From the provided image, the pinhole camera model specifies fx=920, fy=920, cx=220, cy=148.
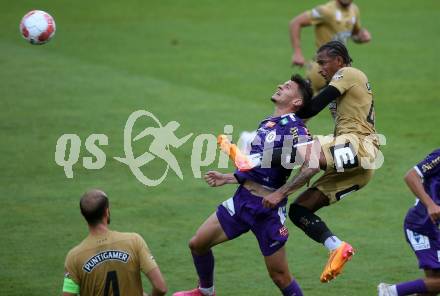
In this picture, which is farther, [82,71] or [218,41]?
[218,41]

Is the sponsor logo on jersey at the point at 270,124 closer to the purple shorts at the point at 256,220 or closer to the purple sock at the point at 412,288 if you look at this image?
the purple shorts at the point at 256,220

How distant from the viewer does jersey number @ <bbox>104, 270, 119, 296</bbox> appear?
7395mm

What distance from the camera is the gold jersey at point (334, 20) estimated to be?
17.2 metres

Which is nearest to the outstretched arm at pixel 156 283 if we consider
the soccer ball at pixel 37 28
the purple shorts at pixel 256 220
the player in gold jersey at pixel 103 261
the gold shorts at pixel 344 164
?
the player in gold jersey at pixel 103 261

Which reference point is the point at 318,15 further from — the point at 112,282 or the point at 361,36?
the point at 112,282

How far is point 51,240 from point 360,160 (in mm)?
4546

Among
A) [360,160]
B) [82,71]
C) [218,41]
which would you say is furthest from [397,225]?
[218,41]

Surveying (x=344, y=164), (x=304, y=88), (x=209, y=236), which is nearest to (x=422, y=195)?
(x=344, y=164)

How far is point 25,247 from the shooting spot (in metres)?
11.7

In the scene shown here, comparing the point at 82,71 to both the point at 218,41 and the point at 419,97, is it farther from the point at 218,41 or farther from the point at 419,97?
the point at 419,97

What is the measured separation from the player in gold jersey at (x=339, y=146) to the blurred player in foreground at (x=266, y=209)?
0.67 feet

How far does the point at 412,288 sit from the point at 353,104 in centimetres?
196

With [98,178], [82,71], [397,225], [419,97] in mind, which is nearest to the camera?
[397,225]

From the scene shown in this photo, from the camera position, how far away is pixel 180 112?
18047 millimetres
